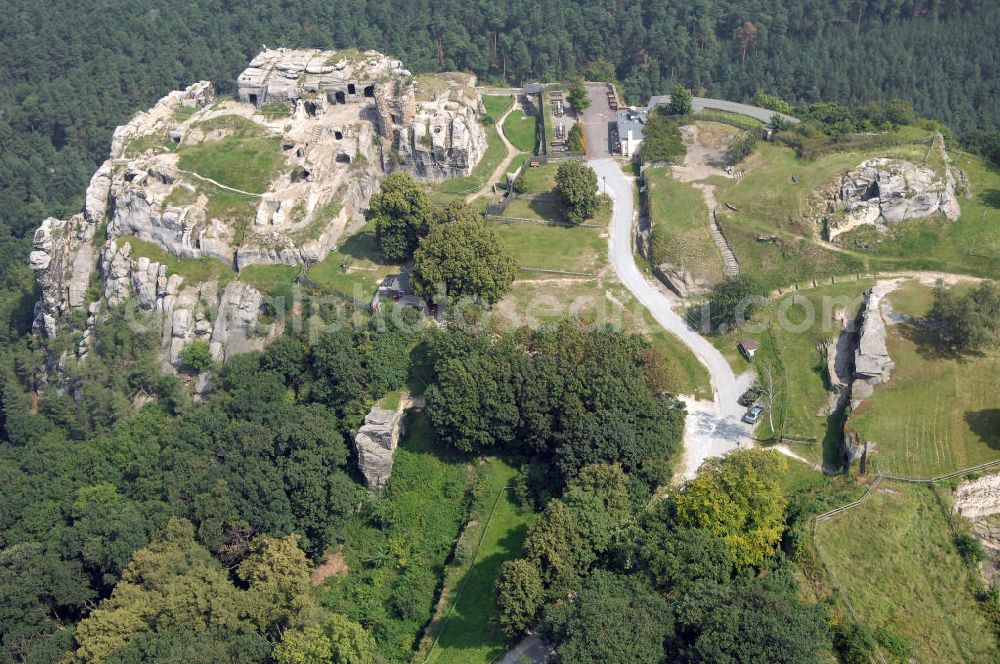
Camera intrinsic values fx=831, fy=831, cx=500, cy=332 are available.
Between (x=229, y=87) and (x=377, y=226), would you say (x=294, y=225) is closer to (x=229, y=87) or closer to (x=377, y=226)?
(x=377, y=226)

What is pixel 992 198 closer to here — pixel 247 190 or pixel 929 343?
pixel 929 343

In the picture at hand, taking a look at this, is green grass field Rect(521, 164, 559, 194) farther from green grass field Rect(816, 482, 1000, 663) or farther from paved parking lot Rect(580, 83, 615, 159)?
green grass field Rect(816, 482, 1000, 663)

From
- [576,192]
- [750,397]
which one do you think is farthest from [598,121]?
[750,397]

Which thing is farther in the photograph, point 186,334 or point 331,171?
point 331,171

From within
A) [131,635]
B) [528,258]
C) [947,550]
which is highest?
[528,258]

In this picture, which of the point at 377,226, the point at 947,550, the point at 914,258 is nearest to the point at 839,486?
the point at 947,550

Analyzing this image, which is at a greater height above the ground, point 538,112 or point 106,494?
point 538,112
